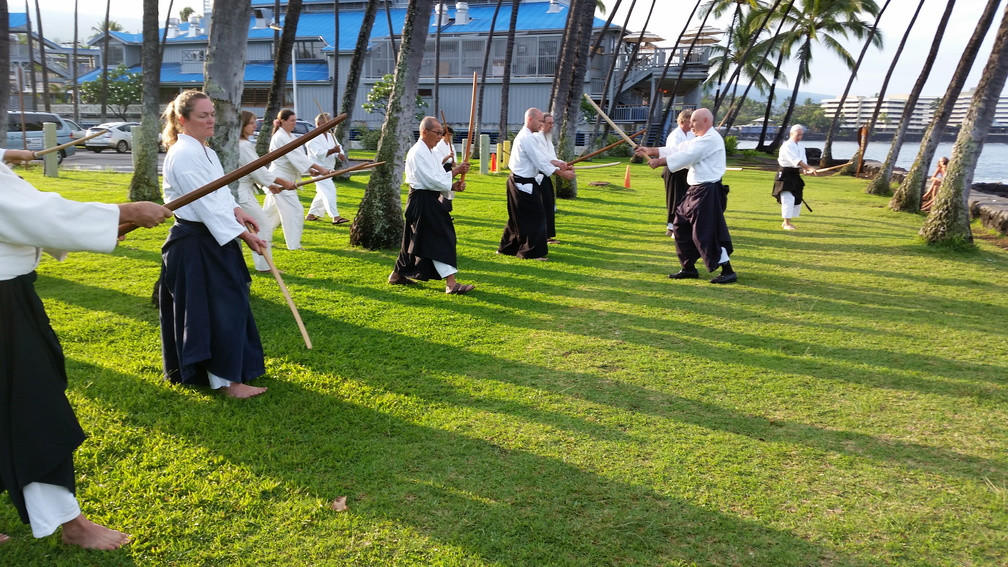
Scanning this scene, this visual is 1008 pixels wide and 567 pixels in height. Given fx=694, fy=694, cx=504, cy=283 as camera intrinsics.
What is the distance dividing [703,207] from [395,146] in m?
3.98

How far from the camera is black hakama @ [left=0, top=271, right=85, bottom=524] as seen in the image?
269 centimetres

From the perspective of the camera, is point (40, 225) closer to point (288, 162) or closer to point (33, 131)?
point (288, 162)

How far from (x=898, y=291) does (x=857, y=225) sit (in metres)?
5.95

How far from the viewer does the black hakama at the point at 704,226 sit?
8.24m

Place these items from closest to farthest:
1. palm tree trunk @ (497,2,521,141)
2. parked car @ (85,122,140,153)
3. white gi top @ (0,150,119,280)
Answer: white gi top @ (0,150,119,280)
palm tree trunk @ (497,2,521,141)
parked car @ (85,122,140,153)

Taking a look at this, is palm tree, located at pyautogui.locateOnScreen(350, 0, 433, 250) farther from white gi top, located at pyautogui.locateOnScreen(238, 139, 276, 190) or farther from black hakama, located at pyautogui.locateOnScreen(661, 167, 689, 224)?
black hakama, located at pyautogui.locateOnScreen(661, 167, 689, 224)

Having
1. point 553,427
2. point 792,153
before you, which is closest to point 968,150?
point 792,153

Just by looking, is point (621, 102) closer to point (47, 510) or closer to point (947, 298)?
point (947, 298)

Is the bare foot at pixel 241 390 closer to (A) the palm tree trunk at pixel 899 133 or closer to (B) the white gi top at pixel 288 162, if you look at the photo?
(B) the white gi top at pixel 288 162

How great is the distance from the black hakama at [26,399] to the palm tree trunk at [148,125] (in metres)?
11.1


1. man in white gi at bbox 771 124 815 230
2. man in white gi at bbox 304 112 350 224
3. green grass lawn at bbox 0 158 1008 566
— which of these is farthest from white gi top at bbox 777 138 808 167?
man in white gi at bbox 304 112 350 224

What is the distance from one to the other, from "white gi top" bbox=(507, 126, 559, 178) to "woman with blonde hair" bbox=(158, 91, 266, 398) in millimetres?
5368

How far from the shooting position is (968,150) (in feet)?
33.9

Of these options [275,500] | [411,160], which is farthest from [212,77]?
[275,500]
